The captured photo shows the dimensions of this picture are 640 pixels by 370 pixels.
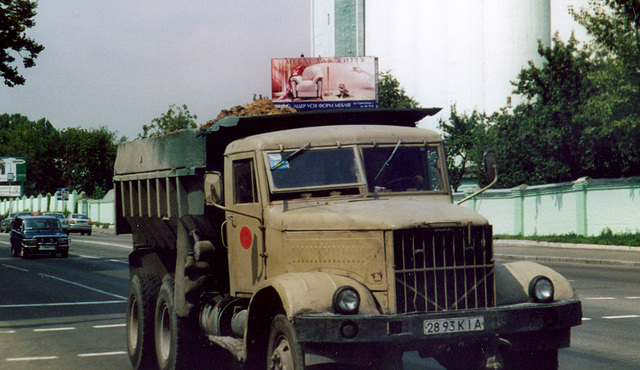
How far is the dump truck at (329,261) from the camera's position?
21.5ft

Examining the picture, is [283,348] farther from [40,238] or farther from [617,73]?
[40,238]

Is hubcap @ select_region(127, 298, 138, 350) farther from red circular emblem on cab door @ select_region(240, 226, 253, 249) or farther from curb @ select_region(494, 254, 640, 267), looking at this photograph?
curb @ select_region(494, 254, 640, 267)

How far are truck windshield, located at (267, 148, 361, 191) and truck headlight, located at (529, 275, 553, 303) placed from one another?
1.67 metres

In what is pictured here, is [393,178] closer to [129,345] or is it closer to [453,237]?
[453,237]

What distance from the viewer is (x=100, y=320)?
51.0 feet

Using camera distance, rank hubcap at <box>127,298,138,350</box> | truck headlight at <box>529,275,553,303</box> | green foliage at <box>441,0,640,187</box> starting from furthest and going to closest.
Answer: green foliage at <box>441,0,640,187</box> < hubcap at <box>127,298,138,350</box> < truck headlight at <box>529,275,553,303</box>

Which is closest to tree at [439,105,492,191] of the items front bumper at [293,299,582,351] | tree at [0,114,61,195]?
front bumper at [293,299,582,351]

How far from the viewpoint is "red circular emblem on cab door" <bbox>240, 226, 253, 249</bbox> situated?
26.7ft

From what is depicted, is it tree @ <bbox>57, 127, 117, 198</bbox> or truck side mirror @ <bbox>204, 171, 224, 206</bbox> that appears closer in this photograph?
truck side mirror @ <bbox>204, 171, 224, 206</bbox>

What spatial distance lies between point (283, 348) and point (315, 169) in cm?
173

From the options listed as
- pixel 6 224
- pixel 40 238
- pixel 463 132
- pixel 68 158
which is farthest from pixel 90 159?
pixel 40 238

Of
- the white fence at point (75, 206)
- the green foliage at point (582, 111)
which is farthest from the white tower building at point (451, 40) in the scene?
the white fence at point (75, 206)

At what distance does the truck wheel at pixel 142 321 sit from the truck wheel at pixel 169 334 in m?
0.26

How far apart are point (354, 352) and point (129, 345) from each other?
16.5 feet
